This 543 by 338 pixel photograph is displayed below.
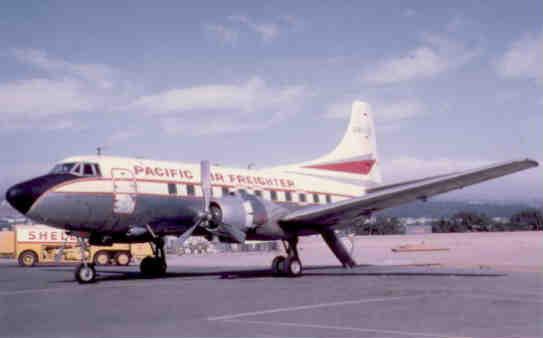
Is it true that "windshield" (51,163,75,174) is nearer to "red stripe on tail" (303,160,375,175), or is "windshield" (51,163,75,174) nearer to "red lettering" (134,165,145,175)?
"red lettering" (134,165,145,175)

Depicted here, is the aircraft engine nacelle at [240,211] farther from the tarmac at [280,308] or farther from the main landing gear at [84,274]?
the main landing gear at [84,274]

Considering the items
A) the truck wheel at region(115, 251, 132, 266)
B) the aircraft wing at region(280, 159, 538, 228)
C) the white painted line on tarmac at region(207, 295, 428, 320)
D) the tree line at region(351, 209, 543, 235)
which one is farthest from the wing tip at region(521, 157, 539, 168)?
the tree line at region(351, 209, 543, 235)

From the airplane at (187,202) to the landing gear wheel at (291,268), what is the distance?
0.03m

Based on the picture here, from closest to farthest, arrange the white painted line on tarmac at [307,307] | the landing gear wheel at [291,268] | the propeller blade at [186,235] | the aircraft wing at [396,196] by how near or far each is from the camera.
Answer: the white painted line on tarmac at [307,307]
the aircraft wing at [396,196]
the propeller blade at [186,235]
the landing gear wheel at [291,268]

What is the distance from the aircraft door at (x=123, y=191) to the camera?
18375 mm

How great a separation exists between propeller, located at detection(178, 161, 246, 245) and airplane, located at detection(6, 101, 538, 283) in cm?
3

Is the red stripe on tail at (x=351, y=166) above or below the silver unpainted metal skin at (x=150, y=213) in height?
above

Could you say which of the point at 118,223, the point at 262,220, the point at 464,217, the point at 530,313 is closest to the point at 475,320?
Answer: the point at 530,313

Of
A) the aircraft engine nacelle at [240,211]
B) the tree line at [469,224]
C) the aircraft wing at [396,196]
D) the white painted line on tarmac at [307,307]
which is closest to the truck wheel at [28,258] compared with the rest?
the aircraft engine nacelle at [240,211]

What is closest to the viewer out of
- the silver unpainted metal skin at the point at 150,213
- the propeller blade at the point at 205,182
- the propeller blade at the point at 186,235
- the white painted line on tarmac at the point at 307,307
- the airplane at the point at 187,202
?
the white painted line on tarmac at the point at 307,307

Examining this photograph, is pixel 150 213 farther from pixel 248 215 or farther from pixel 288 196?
pixel 288 196

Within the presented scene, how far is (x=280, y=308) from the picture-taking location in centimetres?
1168

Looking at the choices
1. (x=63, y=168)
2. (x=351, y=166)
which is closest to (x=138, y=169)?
(x=63, y=168)

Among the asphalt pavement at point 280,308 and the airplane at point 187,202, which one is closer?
the asphalt pavement at point 280,308
